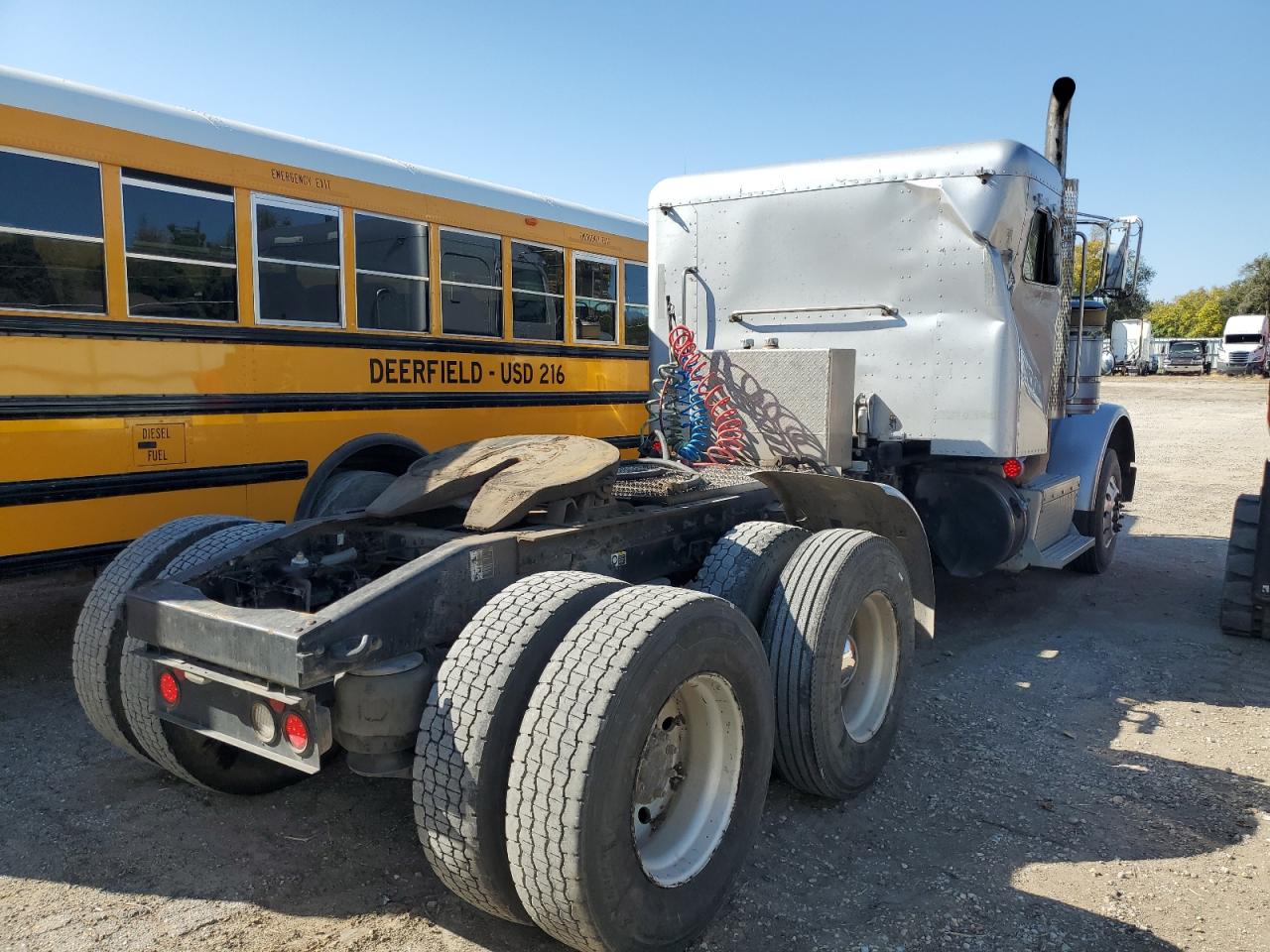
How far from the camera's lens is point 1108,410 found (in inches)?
291

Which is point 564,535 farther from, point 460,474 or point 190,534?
point 190,534

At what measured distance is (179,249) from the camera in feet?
17.5

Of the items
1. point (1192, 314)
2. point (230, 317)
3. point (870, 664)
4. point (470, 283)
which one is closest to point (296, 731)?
point (870, 664)

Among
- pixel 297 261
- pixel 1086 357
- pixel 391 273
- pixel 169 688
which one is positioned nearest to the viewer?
pixel 169 688

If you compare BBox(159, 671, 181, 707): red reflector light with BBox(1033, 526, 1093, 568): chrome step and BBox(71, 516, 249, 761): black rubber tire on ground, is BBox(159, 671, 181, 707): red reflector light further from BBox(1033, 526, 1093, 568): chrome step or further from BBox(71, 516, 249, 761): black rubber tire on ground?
BBox(1033, 526, 1093, 568): chrome step

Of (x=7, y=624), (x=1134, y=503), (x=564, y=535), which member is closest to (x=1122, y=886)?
(x=564, y=535)

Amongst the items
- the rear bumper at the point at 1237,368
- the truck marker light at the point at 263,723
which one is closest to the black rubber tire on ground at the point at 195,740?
the truck marker light at the point at 263,723

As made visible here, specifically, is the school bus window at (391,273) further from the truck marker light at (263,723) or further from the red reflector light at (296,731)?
the red reflector light at (296,731)

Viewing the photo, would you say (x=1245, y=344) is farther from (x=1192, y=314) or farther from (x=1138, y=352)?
(x=1192, y=314)

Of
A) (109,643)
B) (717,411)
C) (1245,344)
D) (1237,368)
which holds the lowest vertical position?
(109,643)

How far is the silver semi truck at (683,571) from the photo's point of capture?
2.49 m

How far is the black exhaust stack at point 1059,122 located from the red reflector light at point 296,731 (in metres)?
6.07

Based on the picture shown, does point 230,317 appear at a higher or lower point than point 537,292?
lower

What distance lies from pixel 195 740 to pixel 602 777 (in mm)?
1791
